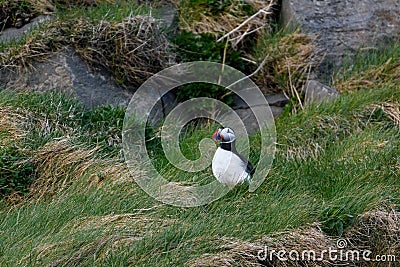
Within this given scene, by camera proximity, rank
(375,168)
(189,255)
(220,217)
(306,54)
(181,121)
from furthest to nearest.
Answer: (306,54) → (181,121) → (375,168) → (220,217) → (189,255)

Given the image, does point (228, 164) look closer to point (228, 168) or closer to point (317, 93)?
point (228, 168)

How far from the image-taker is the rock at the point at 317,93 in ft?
24.2

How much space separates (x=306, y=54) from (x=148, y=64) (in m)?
1.91

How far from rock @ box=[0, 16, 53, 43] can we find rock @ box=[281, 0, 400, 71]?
301 cm

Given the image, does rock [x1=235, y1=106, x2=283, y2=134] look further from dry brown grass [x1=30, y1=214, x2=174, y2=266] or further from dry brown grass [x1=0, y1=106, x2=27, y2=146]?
dry brown grass [x1=30, y1=214, x2=174, y2=266]

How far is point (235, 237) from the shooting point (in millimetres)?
4641

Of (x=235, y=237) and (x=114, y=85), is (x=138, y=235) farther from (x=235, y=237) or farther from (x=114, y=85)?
(x=114, y=85)

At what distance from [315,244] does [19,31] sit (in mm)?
4347

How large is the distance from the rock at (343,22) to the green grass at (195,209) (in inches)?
70.7

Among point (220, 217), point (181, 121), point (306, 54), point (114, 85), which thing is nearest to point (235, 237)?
point (220, 217)

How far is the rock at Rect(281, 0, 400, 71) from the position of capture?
8.27m

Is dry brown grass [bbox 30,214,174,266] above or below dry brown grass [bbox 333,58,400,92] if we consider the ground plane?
above
